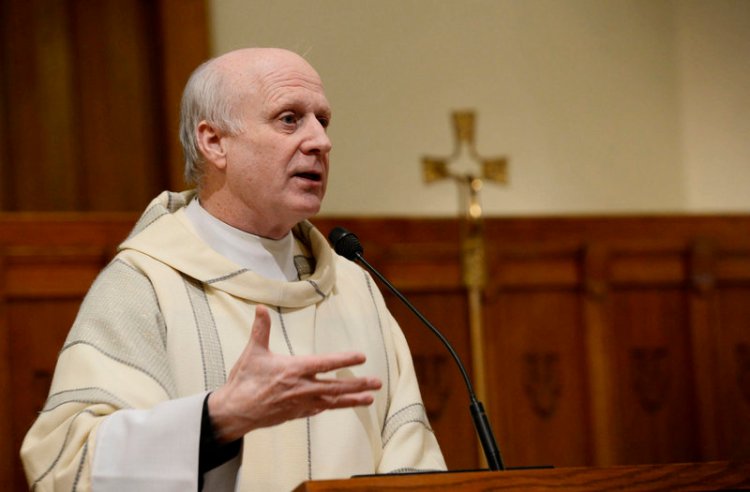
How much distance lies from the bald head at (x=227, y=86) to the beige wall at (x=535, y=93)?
11.0 feet

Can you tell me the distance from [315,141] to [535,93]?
4226mm

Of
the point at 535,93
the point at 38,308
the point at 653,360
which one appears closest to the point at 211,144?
the point at 38,308

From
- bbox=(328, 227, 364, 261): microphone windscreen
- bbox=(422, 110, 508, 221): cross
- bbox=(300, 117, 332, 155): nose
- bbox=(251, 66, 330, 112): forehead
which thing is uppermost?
bbox=(422, 110, 508, 221): cross

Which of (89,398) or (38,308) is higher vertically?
(38,308)

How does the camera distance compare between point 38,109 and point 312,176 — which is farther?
point 38,109

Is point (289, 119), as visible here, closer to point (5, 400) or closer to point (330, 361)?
point (330, 361)

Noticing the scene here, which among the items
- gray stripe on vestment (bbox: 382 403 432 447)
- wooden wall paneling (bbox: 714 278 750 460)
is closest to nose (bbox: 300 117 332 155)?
gray stripe on vestment (bbox: 382 403 432 447)

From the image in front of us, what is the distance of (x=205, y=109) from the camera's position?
3535mm

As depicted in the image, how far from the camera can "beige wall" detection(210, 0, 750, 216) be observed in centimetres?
708

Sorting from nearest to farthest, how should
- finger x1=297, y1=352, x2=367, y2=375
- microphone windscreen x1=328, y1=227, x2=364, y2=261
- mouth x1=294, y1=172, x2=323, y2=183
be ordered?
1. finger x1=297, y1=352, x2=367, y2=375
2. microphone windscreen x1=328, y1=227, x2=364, y2=261
3. mouth x1=294, y1=172, x2=323, y2=183

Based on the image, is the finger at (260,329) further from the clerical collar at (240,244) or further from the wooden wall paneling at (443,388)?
the wooden wall paneling at (443,388)

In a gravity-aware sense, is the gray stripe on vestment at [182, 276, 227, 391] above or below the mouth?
below

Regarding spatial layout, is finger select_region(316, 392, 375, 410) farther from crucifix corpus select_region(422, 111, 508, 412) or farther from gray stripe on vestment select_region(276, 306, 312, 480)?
crucifix corpus select_region(422, 111, 508, 412)

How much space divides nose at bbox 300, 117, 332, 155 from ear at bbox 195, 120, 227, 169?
250mm
